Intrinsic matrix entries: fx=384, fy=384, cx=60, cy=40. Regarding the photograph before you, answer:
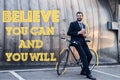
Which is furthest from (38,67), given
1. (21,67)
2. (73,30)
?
(73,30)

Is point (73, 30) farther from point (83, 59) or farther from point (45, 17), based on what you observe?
point (45, 17)

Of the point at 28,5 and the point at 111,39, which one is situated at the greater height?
the point at 28,5

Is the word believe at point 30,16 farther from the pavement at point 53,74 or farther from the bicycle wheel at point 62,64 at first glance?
the bicycle wheel at point 62,64

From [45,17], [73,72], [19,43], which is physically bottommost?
[73,72]

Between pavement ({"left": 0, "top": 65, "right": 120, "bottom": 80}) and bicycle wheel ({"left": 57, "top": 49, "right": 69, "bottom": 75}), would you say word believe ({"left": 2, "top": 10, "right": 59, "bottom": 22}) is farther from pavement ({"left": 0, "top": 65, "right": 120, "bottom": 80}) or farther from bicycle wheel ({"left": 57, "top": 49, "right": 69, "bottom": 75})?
bicycle wheel ({"left": 57, "top": 49, "right": 69, "bottom": 75})

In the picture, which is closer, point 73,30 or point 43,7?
point 73,30

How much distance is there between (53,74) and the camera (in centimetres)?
1146

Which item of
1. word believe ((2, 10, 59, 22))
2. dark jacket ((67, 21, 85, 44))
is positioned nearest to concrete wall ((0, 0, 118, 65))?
word believe ((2, 10, 59, 22))

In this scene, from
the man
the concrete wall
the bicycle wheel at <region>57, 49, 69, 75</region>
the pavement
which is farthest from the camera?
the concrete wall

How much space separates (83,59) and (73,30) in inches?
36.2

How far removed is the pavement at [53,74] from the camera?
35.1 ft

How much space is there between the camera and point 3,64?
13023 mm

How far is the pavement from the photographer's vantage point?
10.7 meters

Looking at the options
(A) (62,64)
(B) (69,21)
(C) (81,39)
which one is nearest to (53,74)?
(A) (62,64)
